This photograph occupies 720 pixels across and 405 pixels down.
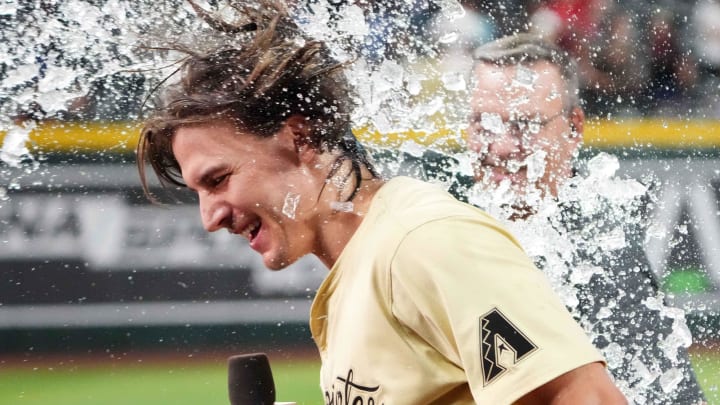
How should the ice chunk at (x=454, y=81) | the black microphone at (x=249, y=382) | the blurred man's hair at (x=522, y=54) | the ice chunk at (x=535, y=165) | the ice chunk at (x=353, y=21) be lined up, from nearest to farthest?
the black microphone at (x=249, y=382) < the ice chunk at (x=535, y=165) < the blurred man's hair at (x=522, y=54) < the ice chunk at (x=353, y=21) < the ice chunk at (x=454, y=81)

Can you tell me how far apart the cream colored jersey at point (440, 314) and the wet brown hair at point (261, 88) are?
11.7 inches

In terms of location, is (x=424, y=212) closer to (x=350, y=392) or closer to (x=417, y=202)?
(x=417, y=202)

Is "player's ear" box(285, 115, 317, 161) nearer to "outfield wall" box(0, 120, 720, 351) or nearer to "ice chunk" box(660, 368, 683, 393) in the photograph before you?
"ice chunk" box(660, 368, 683, 393)

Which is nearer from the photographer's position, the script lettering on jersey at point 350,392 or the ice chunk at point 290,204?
the script lettering on jersey at point 350,392

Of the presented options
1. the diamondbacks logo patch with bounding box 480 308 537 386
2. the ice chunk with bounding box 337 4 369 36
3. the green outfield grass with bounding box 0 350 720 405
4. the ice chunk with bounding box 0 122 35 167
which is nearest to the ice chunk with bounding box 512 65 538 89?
the ice chunk with bounding box 337 4 369 36

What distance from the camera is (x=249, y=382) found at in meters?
2.21

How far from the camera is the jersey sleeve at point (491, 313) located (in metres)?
1.41

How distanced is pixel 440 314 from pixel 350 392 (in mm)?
292

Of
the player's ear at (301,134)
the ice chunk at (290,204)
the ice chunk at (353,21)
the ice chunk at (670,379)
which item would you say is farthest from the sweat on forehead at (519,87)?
the ice chunk at (290,204)

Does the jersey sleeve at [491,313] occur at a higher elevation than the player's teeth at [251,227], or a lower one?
lower

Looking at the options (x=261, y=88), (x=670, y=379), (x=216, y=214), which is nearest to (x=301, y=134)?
(x=261, y=88)

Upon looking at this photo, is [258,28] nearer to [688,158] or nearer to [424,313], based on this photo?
[424,313]

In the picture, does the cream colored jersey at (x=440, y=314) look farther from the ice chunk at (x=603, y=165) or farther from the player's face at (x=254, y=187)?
the ice chunk at (x=603, y=165)

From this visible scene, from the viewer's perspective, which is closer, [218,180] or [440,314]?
[440,314]
